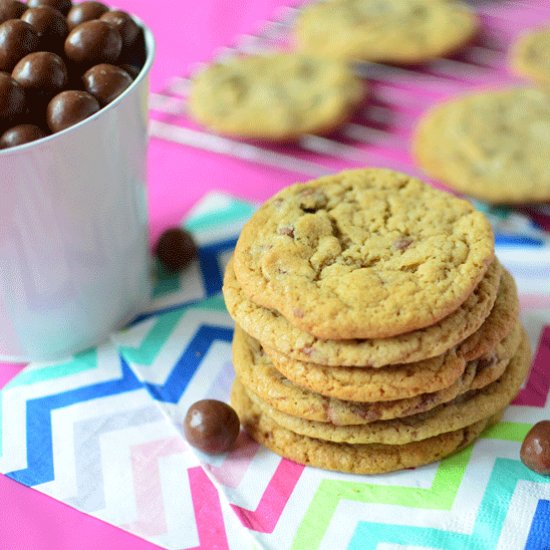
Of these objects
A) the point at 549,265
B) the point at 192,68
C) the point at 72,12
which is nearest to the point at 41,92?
the point at 72,12

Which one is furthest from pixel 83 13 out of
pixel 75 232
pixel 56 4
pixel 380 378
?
pixel 380 378

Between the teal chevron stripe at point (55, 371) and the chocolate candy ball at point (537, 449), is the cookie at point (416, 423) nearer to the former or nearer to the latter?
the chocolate candy ball at point (537, 449)

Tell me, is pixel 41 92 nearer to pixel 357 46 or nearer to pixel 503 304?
pixel 503 304

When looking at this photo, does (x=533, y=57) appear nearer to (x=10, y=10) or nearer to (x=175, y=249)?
(x=175, y=249)

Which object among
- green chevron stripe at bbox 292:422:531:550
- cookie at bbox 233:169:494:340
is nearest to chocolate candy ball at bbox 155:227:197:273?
cookie at bbox 233:169:494:340

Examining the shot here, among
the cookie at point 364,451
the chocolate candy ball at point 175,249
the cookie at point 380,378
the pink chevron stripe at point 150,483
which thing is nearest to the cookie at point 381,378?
the cookie at point 380,378

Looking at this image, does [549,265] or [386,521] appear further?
[549,265]
